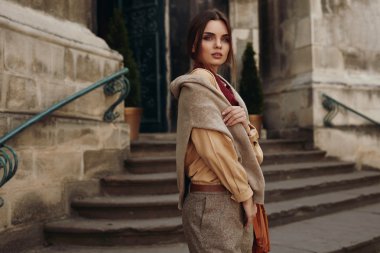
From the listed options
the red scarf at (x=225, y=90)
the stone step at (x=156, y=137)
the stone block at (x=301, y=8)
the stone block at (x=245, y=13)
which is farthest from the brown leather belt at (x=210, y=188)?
the stone block at (x=245, y=13)

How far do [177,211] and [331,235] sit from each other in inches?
54.4

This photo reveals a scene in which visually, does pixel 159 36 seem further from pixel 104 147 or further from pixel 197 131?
pixel 197 131

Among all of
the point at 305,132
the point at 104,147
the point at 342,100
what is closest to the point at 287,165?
the point at 305,132

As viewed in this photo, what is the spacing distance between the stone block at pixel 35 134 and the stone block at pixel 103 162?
48cm

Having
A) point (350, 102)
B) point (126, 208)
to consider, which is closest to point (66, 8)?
point (126, 208)

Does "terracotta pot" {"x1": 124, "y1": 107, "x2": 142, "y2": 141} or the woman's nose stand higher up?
the woman's nose

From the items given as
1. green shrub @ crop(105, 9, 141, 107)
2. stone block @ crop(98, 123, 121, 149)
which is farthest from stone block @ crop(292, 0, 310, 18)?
stone block @ crop(98, 123, 121, 149)

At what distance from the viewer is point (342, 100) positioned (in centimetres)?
715

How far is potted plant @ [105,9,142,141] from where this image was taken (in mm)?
5555

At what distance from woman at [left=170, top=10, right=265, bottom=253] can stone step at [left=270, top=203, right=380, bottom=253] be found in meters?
1.93

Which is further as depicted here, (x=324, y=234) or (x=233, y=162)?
(x=324, y=234)

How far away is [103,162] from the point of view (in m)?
4.35

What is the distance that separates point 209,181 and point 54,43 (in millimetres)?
2728

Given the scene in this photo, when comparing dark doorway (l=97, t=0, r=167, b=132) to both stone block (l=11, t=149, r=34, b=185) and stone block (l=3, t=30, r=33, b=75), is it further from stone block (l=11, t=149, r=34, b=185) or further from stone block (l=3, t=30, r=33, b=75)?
stone block (l=11, t=149, r=34, b=185)
